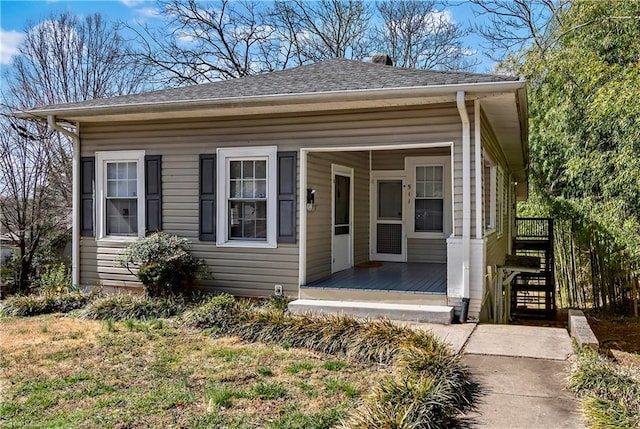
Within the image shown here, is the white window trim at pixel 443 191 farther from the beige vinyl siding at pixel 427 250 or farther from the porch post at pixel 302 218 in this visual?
the porch post at pixel 302 218

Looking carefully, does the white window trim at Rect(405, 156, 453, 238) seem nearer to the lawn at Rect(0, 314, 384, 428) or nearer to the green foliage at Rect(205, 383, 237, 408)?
the lawn at Rect(0, 314, 384, 428)

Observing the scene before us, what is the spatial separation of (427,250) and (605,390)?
20.2 ft

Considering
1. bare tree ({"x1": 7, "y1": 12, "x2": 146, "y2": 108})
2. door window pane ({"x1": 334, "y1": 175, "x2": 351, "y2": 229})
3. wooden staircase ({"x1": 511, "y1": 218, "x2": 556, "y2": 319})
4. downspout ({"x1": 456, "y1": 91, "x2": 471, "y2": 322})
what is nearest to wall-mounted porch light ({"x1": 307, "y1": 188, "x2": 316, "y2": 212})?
door window pane ({"x1": 334, "y1": 175, "x2": 351, "y2": 229})

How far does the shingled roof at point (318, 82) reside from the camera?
647 centimetres

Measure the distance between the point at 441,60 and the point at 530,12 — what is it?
15.5 ft

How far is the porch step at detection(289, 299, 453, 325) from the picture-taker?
21.2 feet

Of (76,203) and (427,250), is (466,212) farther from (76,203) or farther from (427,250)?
(76,203)

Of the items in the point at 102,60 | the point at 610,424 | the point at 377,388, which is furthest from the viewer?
the point at 102,60

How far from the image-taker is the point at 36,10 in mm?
14352

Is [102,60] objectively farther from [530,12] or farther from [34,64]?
[530,12]

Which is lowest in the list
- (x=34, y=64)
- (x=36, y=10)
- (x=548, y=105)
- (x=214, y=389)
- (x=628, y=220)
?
(x=214, y=389)

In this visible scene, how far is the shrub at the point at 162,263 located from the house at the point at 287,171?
0.38 meters

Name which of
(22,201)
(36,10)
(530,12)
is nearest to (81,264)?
(22,201)

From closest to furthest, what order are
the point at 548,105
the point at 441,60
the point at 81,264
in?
the point at 81,264 → the point at 548,105 → the point at 441,60
